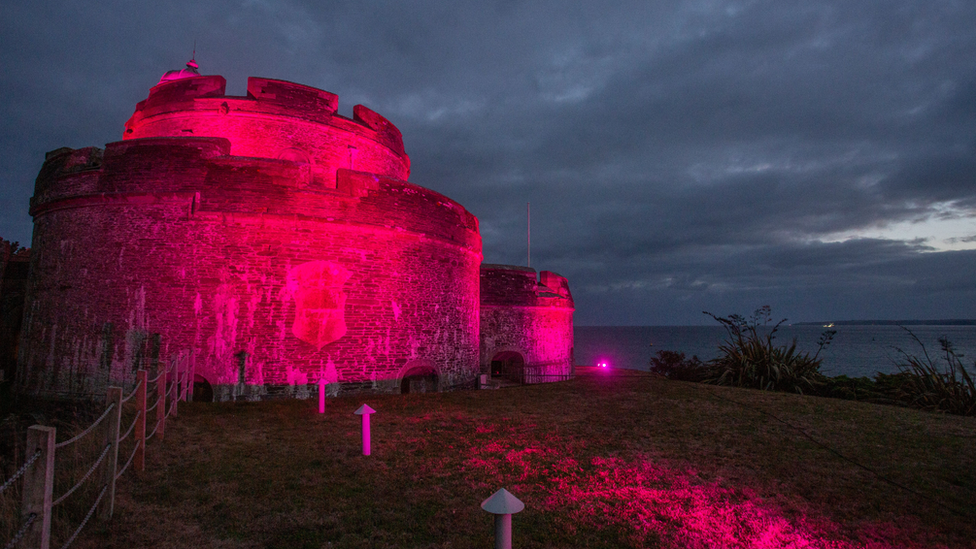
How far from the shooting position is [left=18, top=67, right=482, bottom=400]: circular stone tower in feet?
32.2

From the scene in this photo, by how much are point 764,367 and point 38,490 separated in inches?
578

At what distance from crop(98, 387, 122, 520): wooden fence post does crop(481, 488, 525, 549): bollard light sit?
346cm

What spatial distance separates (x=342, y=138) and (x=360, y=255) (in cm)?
504

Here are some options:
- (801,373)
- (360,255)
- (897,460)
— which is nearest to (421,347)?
(360,255)

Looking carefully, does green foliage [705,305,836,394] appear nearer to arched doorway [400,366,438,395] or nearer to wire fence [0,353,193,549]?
arched doorway [400,366,438,395]

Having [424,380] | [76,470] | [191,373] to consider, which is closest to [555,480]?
[76,470]

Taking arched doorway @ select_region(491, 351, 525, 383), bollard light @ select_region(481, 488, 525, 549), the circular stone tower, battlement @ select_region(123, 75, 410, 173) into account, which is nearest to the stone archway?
the circular stone tower

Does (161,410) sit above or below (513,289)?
below

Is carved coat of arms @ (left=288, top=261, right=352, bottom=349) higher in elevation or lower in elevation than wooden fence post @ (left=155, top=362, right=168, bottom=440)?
higher

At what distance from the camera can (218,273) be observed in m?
9.84

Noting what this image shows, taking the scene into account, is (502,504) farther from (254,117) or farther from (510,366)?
(510,366)

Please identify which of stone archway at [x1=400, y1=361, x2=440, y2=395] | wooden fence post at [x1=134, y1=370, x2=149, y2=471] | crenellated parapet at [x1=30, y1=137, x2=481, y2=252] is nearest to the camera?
wooden fence post at [x1=134, y1=370, x2=149, y2=471]

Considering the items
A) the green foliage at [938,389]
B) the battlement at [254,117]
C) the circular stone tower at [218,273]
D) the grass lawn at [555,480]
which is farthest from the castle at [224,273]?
the green foliage at [938,389]

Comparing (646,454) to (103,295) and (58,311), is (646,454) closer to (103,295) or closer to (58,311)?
(103,295)
